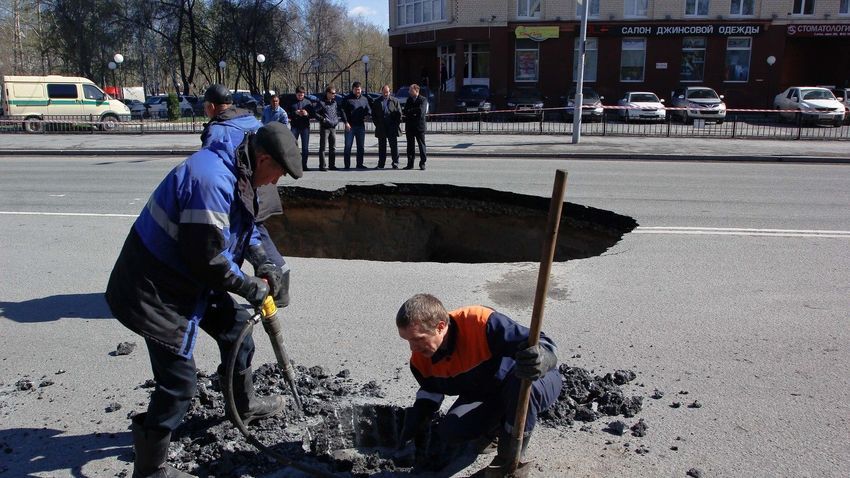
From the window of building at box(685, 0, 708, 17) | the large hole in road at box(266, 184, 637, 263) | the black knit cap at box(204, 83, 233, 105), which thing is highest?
the window of building at box(685, 0, 708, 17)

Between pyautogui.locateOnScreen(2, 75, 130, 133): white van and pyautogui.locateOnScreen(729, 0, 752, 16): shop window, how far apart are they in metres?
30.2

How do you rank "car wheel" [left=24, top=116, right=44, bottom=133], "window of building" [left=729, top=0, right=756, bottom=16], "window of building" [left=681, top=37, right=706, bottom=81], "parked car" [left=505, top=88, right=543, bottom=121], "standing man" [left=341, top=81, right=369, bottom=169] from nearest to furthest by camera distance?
"standing man" [left=341, top=81, right=369, bottom=169], "car wheel" [left=24, top=116, right=44, bottom=133], "parked car" [left=505, top=88, right=543, bottom=121], "window of building" [left=729, top=0, right=756, bottom=16], "window of building" [left=681, top=37, right=706, bottom=81]

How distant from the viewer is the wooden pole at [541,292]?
8.68 ft

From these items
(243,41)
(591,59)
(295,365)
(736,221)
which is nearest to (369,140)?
(736,221)

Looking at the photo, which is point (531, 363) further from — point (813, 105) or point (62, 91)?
point (62, 91)

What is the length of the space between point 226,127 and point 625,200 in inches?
321

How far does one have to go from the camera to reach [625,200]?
33.4ft

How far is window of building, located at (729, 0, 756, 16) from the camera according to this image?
3491 centimetres

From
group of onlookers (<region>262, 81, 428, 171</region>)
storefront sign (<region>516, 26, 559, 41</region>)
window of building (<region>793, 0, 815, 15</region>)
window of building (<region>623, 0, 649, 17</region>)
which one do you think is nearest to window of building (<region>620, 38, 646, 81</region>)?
window of building (<region>623, 0, 649, 17</region>)

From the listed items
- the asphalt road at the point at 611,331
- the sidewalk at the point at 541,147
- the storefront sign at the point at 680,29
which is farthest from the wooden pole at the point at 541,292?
the storefront sign at the point at 680,29

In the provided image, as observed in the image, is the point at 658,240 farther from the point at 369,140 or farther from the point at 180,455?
the point at 369,140

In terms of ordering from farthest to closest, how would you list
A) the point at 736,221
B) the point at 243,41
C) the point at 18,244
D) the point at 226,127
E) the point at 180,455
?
the point at 243,41
the point at 736,221
the point at 18,244
the point at 180,455
the point at 226,127

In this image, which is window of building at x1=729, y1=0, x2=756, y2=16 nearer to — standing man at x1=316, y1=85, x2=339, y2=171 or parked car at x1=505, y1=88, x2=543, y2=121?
parked car at x1=505, y1=88, x2=543, y2=121

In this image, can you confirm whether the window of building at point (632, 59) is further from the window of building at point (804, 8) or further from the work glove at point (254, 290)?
the work glove at point (254, 290)
